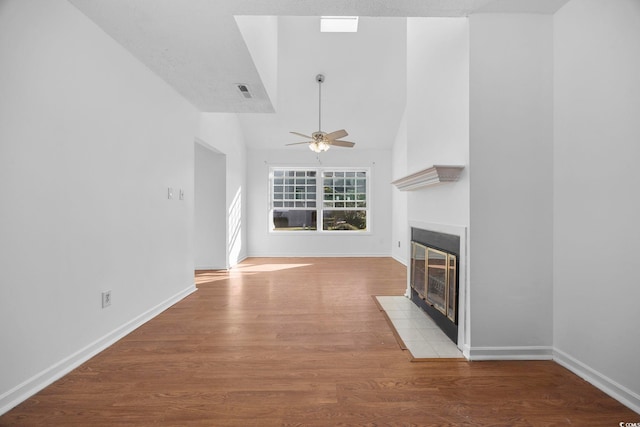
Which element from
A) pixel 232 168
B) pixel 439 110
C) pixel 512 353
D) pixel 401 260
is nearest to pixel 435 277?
pixel 512 353

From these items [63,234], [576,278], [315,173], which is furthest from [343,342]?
[315,173]

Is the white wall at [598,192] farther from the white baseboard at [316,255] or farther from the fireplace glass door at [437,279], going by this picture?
the white baseboard at [316,255]

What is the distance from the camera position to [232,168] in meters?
5.54

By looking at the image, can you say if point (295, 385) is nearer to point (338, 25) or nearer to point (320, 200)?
point (338, 25)

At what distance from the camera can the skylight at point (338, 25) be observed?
4352 millimetres

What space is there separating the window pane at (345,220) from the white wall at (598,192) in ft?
16.5

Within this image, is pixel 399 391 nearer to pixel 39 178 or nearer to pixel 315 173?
pixel 39 178

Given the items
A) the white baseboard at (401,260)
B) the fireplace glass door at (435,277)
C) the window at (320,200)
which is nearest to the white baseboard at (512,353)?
the fireplace glass door at (435,277)

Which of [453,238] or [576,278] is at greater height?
[453,238]

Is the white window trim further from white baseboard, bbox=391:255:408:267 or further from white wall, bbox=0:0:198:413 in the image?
white wall, bbox=0:0:198:413

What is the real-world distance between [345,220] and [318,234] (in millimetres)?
769

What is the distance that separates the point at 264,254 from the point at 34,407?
5175mm

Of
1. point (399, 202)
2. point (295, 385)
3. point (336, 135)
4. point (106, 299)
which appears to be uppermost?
point (336, 135)

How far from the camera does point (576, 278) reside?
73.4 inches
